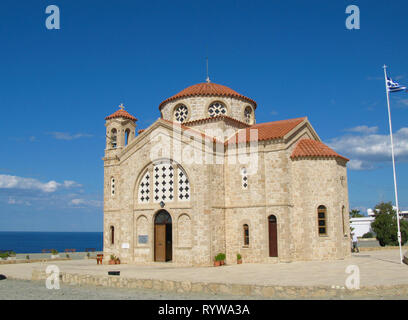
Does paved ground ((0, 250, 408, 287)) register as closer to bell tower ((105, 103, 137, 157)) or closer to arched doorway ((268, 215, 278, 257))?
arched doorway ((268, 215, 278, 257))

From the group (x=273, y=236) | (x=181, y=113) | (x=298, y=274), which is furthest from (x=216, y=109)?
(x=298, y=274)

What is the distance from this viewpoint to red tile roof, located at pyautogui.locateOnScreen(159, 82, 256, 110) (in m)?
31.3

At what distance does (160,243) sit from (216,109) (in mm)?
11248

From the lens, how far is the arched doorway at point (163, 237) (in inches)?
1071

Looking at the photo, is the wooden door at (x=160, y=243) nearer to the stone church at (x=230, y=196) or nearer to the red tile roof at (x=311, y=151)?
the stone church at (x=230, y=196)

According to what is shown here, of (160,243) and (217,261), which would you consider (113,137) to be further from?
(217,261)

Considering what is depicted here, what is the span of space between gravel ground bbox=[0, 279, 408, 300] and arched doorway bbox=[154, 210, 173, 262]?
8.91 meters

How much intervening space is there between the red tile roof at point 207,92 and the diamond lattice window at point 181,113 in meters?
0.85

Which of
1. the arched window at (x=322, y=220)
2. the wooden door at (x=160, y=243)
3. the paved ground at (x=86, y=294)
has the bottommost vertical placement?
the paved ground at (x=86, y=294)

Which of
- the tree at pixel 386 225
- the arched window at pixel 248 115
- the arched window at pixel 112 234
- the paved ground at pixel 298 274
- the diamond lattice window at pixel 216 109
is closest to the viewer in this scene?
the paved ground at pixel 298 274

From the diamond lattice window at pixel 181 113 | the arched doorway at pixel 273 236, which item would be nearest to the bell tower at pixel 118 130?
the diamond lattice window at pixel 181 113

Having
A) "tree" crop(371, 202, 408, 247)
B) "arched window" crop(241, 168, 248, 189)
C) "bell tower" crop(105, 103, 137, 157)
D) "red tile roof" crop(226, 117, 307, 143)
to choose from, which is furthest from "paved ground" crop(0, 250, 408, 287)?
"tree" crop(371, 202, 408, 247)
